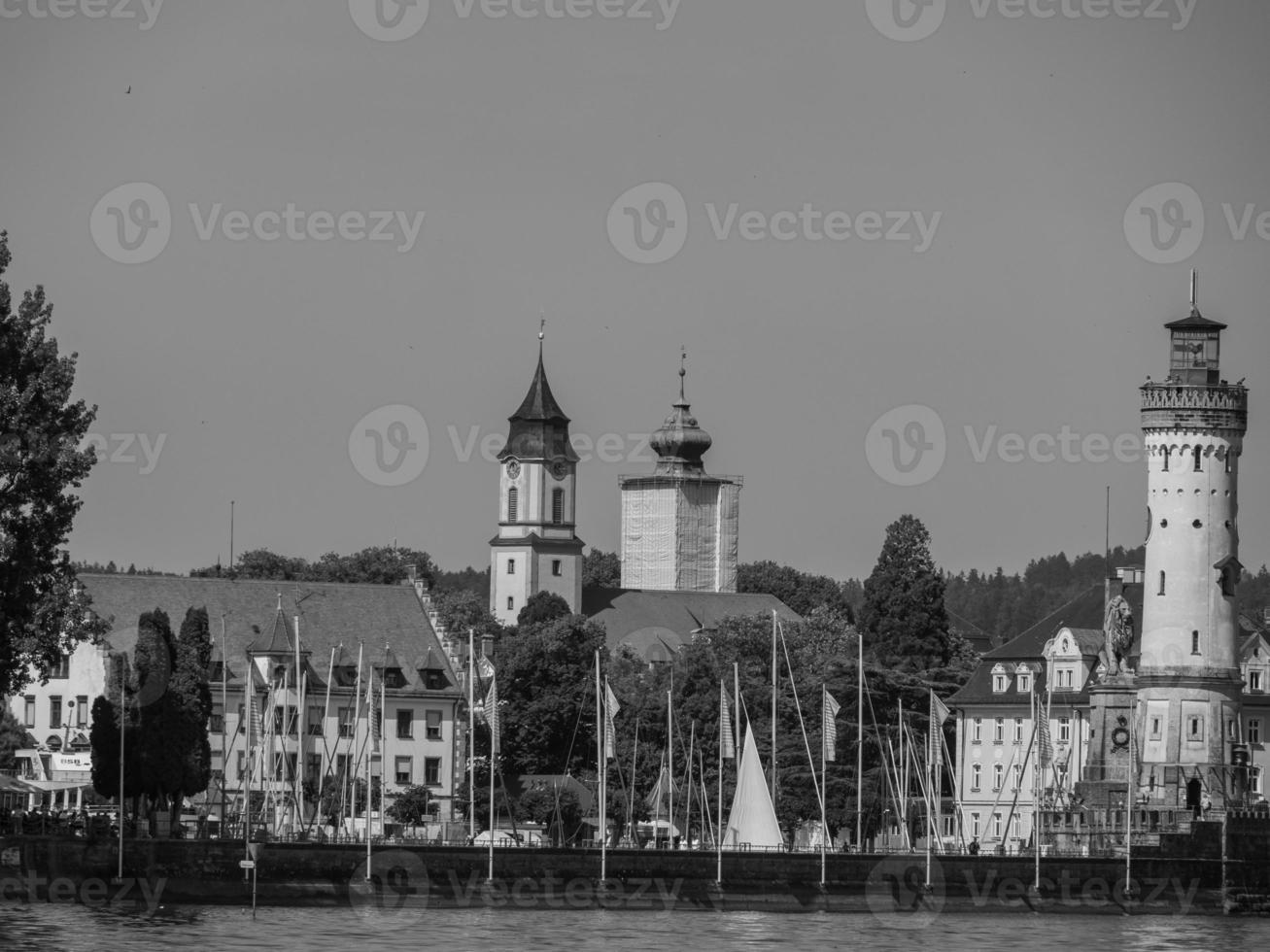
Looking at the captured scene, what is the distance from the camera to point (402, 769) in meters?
142

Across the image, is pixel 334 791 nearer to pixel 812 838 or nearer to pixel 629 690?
pixel 812 838

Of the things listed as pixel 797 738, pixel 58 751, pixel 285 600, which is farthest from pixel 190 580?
pixel 797 738

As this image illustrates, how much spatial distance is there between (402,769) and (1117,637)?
40.3m

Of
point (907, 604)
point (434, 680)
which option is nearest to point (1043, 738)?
point (434, 680)

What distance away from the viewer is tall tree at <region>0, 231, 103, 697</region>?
8594cm

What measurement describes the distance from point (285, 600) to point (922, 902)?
48.2m

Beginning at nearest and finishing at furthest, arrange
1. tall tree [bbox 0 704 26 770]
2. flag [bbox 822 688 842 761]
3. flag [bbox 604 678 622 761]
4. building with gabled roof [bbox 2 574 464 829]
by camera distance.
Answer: flag [bbox 604 678 622 761] → flag [bbox 822 688 842 761] → tall tree [bbox 0 704 26 770] → building with gabled roof [bbox 2 574 464 829]

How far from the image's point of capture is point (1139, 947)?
90.2 meters

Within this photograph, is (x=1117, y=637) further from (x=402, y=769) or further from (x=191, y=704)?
(x=402, y=769)

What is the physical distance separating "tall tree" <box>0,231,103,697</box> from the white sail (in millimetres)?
29344

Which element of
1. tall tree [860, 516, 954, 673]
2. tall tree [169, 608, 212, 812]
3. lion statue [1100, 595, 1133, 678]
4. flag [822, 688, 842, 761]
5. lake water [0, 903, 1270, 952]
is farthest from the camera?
tall tree [860, 516, 954, 673]

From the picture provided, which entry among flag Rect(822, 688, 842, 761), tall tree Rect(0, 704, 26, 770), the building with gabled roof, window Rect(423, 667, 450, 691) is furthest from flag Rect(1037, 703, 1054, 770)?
tall tree Rect(0, 704, 26, 770)

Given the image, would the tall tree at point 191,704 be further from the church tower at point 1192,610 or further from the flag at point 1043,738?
the church tower at point 1192,610

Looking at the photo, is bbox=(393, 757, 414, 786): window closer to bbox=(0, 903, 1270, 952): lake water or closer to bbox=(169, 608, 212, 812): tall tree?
bbox=(169, 608, 212, 812): tall tree
